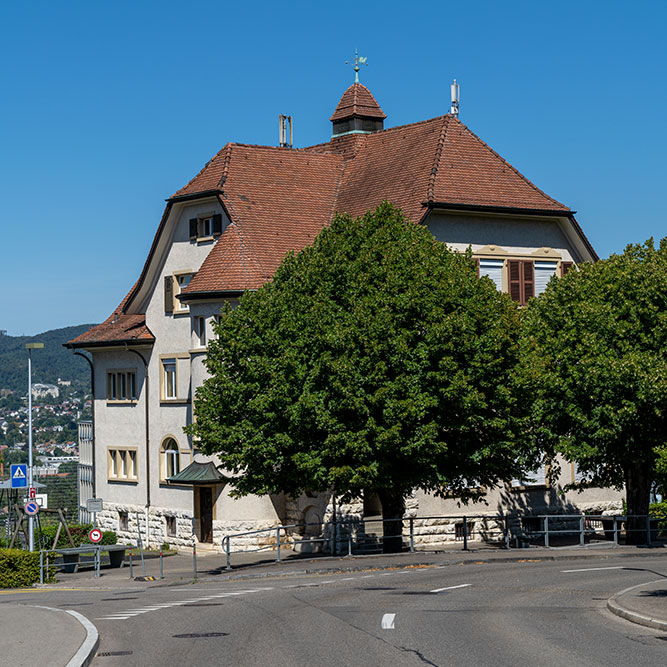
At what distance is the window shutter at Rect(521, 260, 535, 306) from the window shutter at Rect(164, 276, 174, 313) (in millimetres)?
13947

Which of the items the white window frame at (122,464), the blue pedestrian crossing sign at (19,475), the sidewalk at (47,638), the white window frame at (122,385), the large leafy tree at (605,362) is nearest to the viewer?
the sidewalk at (47,638)

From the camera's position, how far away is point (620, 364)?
113 feet

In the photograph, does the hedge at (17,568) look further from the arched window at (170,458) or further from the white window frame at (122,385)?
the white window frame at (122,385)

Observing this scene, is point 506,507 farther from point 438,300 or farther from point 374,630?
point 374,630

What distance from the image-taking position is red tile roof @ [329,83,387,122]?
5303 centimetres

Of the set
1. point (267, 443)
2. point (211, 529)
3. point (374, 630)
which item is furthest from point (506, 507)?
point (374, 630)

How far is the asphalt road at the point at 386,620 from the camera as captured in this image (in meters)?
14.9

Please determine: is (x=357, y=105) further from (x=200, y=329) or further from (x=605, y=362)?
(x=605, y=362)

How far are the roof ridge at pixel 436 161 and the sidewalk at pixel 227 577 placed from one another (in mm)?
12864

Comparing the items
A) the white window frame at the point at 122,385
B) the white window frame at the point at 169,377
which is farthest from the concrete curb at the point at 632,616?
the white window frame at the point at 122,385

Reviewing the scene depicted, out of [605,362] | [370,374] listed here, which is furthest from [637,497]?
[370,374]

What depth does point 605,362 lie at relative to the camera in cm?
3453

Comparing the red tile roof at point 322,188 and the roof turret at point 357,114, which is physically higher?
the roof turret at point 357,114

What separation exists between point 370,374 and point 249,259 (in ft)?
39.5
